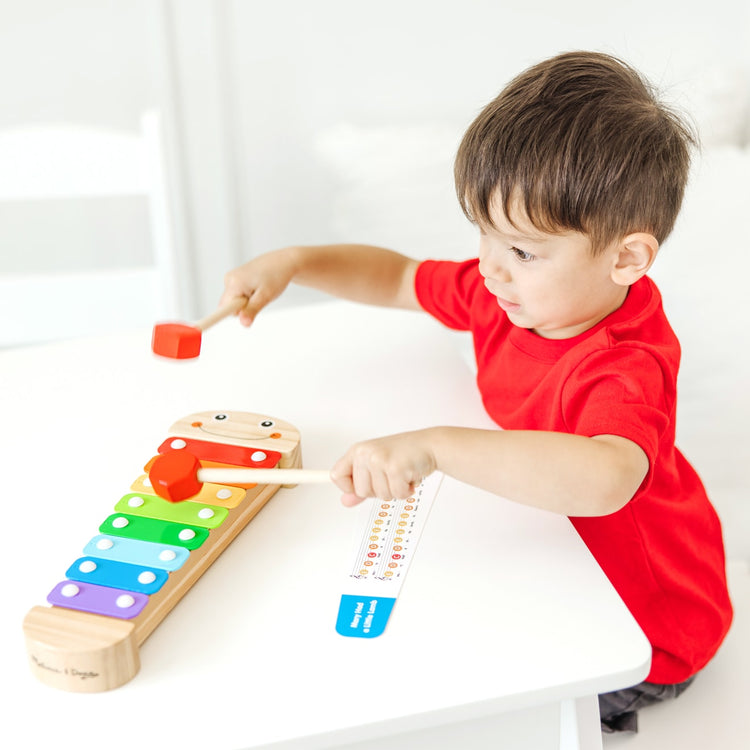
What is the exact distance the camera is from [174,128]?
1826mm

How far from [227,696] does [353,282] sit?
56 centimetres

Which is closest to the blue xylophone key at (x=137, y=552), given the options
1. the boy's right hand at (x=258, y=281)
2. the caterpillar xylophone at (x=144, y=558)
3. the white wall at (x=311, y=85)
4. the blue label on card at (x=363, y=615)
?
the caterpillar xylophone at (x=144, y=558)

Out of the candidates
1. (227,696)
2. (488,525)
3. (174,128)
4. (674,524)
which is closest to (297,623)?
(227,696)

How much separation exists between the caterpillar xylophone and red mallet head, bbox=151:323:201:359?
2.3 inches

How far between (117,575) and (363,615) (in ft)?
0.53

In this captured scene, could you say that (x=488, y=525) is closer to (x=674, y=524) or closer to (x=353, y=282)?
(x=674, y=524)

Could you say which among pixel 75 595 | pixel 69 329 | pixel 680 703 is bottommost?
pixel 680 703

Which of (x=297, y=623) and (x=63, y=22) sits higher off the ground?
(x=63, y=22)

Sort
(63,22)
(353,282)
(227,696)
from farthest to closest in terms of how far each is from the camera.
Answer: (63,22)
(353,282)
(227,696)

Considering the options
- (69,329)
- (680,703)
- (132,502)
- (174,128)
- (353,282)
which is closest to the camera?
(132,502)

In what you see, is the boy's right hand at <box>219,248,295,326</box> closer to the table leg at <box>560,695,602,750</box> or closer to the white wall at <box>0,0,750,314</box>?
the table leg at <box>560,695,602,750</box>

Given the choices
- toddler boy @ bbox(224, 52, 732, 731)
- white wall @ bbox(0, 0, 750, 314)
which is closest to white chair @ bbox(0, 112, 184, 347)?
white wall @ bbox(0, 0, 750, 314)

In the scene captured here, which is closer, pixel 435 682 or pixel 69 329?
pixel 435 682

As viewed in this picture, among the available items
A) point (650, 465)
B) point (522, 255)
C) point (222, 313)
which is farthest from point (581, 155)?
point (222, 313)
